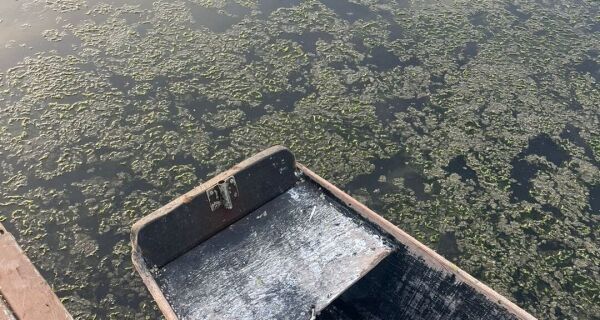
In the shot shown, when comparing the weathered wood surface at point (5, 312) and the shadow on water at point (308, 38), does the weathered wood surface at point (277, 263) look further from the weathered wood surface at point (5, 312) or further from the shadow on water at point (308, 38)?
the shadow on water at point (308, 38)

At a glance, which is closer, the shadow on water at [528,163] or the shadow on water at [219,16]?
the shadow on water at [528,163]

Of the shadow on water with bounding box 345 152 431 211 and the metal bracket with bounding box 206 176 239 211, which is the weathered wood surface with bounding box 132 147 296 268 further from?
the shadow on water with bounding box 345 152 431 211

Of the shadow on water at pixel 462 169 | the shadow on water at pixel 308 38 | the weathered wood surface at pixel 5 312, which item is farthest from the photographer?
the shadow on water at pixel 308 38

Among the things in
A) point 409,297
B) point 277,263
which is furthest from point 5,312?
point 409,297

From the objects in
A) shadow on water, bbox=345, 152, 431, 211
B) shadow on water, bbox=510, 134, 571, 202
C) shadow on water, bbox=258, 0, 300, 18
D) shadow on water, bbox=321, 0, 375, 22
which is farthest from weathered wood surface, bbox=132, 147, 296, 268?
shadow on water, bbox=321, 0, 375, 22

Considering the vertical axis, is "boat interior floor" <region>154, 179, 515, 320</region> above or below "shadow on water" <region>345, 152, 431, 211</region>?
above

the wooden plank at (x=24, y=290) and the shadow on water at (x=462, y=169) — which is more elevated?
the wooden plank at (x=24, y=290)

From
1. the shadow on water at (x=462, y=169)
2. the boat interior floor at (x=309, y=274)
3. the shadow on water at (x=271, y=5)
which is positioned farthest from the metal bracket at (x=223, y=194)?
the shadow on water at (x=271, y=5)

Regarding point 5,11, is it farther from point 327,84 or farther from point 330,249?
point 330,249
